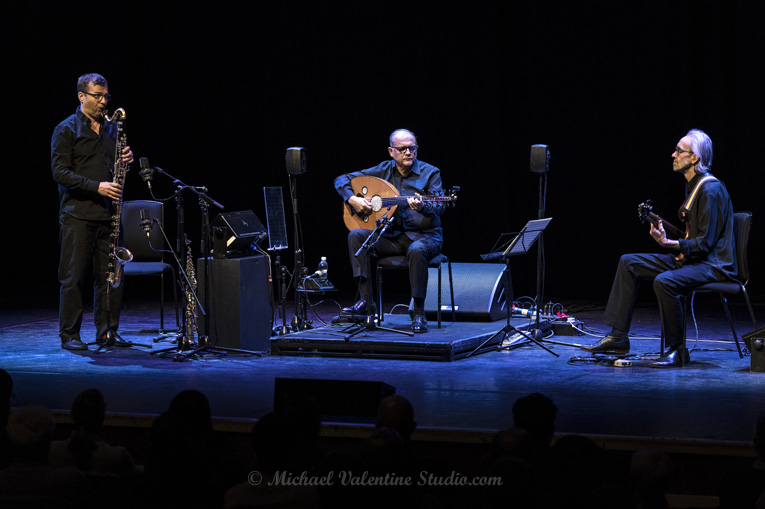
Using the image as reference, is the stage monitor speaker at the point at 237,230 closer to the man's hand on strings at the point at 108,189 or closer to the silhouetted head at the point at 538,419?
the man's hand on strings at the point at 108,189

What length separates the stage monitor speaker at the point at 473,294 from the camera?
6.82 m

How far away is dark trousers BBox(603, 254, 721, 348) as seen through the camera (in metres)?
5.41

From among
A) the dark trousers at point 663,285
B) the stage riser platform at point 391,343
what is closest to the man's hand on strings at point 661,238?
the dark trousers at point 663,285

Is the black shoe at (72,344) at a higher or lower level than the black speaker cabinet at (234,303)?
lower

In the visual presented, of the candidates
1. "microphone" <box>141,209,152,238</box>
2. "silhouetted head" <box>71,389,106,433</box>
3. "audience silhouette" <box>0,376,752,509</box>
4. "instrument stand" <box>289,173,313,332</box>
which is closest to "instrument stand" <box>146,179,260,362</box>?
"microphone" <box>141,209,152,238</box>

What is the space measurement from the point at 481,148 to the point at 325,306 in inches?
82.7

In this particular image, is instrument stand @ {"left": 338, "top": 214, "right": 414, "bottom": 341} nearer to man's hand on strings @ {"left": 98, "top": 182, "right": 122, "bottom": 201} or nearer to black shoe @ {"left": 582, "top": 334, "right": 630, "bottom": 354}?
black shoe @ {"left": 582, "top": 334, "right": 630, "bottom": 354}

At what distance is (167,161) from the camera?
9.75 m

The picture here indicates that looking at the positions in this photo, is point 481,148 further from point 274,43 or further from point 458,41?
point 274,43

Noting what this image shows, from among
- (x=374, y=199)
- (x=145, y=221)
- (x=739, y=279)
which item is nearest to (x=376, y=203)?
(x=374, y=199)

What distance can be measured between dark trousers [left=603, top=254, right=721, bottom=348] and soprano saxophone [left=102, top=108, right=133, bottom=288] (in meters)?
3.23

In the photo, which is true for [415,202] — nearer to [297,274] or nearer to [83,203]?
[297,274]

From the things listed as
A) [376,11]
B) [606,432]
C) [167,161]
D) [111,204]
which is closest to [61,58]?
[167,161]

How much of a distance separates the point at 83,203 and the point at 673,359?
3.96 meters
